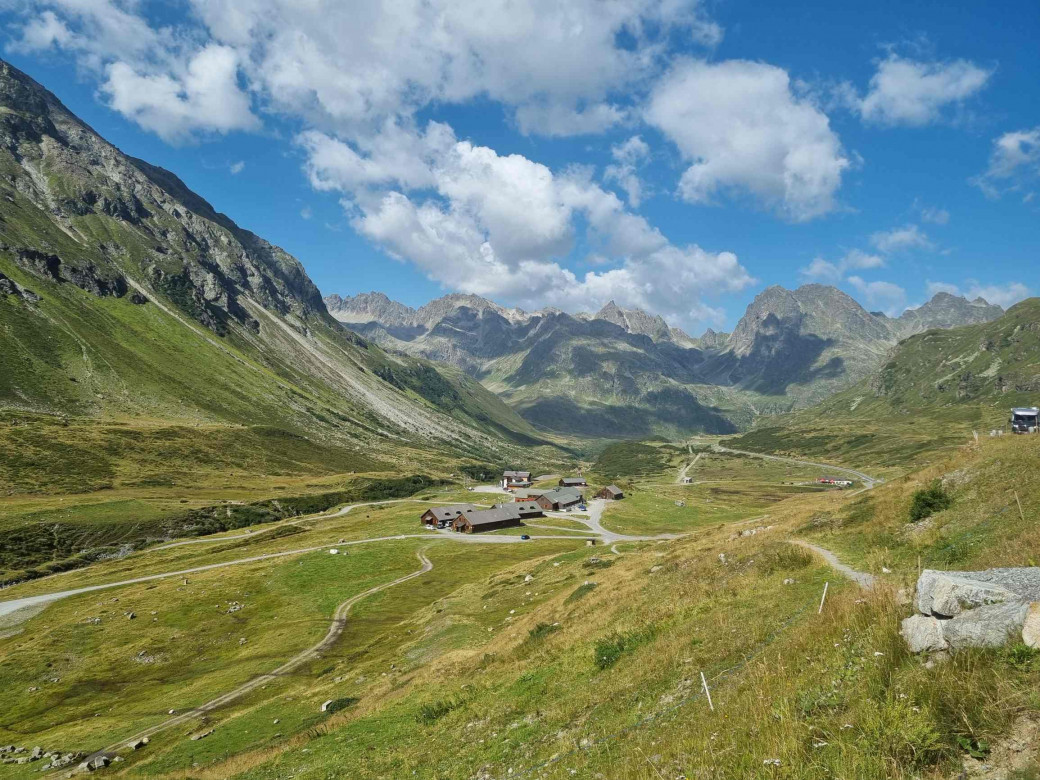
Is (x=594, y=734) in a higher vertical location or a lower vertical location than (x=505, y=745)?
higher

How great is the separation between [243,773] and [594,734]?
1996cm

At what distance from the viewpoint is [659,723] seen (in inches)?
447

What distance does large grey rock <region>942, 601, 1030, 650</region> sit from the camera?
24.8ft

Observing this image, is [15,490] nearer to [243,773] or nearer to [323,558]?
[323,558]

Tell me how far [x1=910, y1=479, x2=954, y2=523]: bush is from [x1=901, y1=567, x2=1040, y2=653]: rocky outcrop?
916 inches

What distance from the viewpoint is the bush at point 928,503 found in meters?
28.5

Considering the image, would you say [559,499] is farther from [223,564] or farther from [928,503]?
[928,503]

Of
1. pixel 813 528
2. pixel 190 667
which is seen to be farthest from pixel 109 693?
pixel 813 528

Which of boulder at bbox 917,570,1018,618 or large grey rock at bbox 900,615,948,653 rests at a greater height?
boulder at bbox 917,570,1018,618

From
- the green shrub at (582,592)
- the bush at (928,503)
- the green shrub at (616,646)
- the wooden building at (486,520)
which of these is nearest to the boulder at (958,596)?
the green shrub at (616,646)

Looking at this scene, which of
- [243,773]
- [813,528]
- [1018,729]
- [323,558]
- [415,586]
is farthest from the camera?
[323,558]

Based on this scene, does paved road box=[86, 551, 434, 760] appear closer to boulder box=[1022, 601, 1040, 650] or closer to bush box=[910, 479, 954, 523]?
boulder box=[1022, 601, 1040, 650]

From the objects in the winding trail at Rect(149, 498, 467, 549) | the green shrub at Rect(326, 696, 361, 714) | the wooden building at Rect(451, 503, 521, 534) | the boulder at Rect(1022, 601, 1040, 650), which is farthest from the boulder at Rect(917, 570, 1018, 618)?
the winding trail at Rect(149, 498, 467, 549)

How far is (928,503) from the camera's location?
28984 mm
